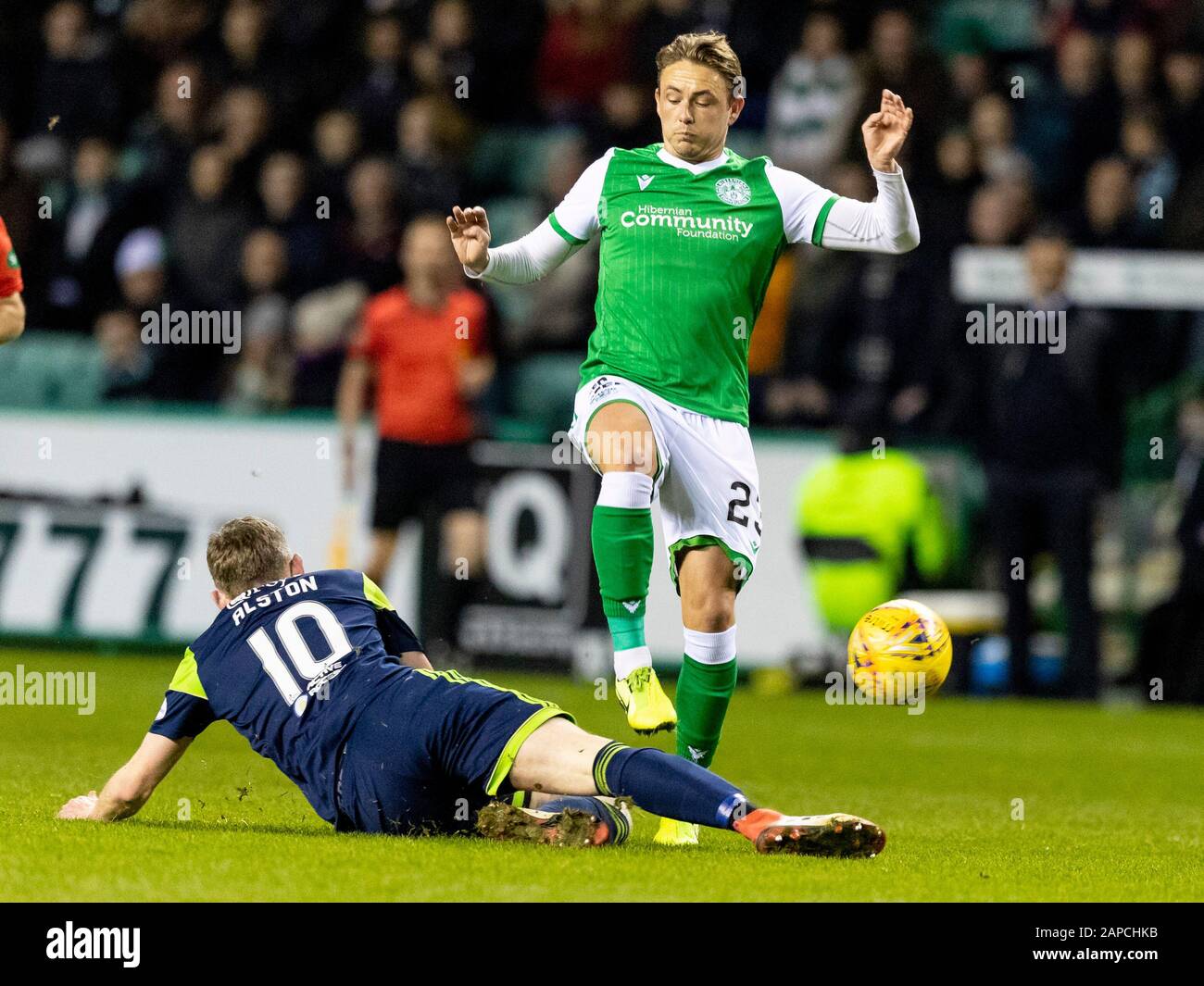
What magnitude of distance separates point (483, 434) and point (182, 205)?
13.2 ft

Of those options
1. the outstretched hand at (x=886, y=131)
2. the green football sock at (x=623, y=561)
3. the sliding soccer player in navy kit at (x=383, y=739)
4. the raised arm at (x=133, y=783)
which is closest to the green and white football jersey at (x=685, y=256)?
the outstretched hand at (x=886, y=131)

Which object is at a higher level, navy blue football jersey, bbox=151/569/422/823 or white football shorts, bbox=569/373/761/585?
white football shorts, bbox=569/373/761/585

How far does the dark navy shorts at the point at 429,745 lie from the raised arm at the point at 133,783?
52 cm

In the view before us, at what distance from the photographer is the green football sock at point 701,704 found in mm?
7137

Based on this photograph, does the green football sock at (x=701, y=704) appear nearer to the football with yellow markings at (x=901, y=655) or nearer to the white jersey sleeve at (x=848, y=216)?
the football with yellow markings at (x=901, y=655)

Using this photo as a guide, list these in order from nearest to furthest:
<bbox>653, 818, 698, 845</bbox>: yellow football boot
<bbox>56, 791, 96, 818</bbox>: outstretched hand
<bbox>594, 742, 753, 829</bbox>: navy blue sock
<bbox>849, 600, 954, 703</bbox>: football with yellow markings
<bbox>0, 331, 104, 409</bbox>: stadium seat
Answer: <bbox>594, 742, 753, 829</bbox>: navy blue sock, <bbox>56, 791, 96, 818</bbox>: outstretched hand, <bbox>653, 818, 698, 845</bbox>: yellow football boot, <bbox>849, 600, 954, 703</bbox>: football with yellow markings, <bbox>0, 331, 104, 409</bbox>: stadium seat

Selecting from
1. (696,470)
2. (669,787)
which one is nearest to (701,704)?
(696,470)

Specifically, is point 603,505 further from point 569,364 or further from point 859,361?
point 569,364

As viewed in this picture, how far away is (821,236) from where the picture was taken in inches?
282

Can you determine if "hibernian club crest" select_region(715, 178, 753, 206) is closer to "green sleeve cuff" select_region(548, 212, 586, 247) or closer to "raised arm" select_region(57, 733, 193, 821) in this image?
"green sleeve cuff" select_region(548, 212, 586, 247)

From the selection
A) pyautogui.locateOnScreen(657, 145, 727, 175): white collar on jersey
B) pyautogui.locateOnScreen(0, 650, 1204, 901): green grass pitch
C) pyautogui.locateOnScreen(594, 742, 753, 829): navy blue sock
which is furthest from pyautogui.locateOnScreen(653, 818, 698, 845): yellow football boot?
pyautogui.locateOnScreen(657, 145, 727, 175): white collar on jersey

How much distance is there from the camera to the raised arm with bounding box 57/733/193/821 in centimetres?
625
